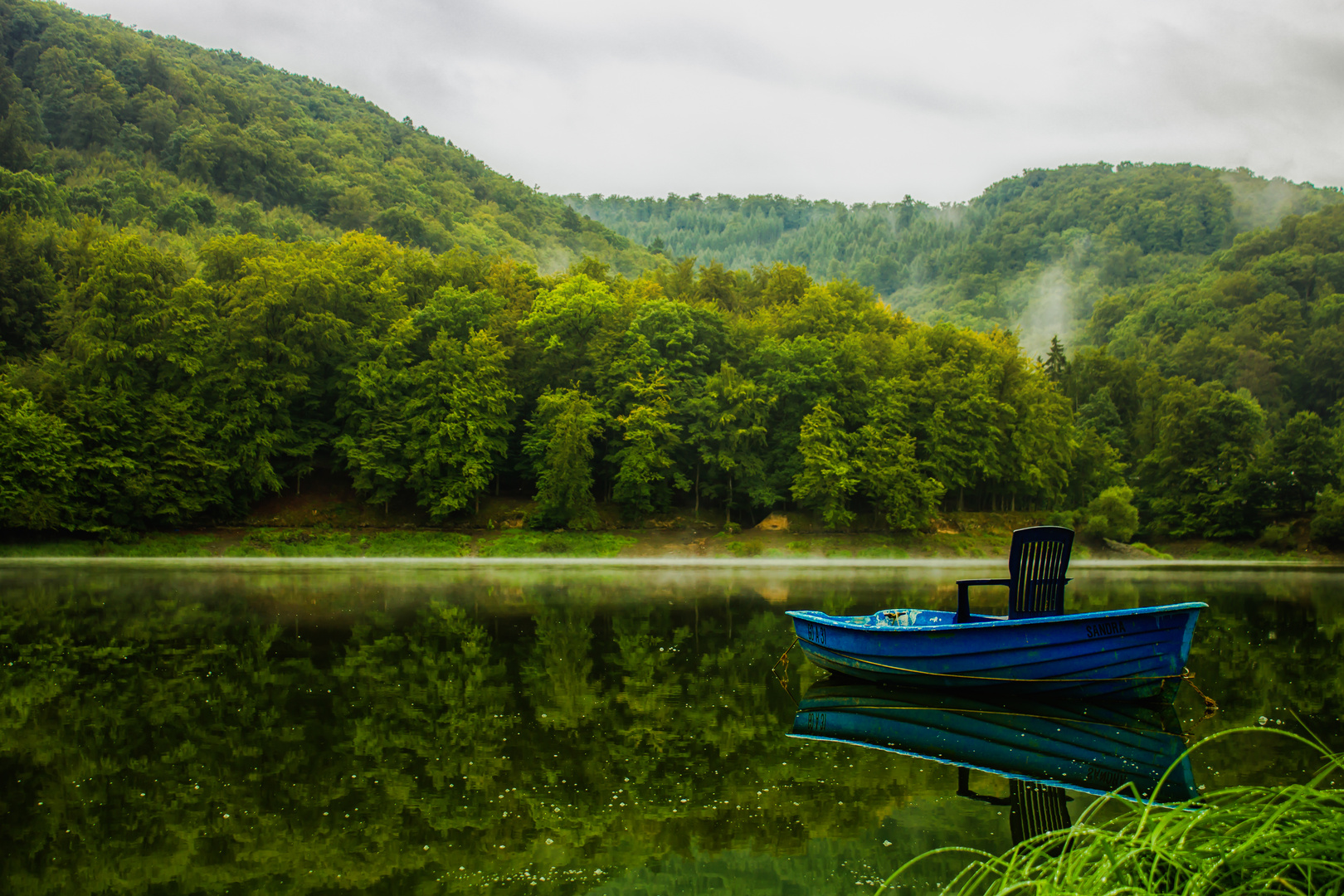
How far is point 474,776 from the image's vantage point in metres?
11.2

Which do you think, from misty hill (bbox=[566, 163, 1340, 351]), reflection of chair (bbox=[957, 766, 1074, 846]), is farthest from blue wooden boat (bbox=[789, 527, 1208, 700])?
misty hill (bbox=[566, 163, 1340, 351])

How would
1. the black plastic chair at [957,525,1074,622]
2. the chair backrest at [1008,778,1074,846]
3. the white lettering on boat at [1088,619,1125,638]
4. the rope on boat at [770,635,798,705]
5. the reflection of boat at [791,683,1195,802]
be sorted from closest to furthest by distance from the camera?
the chair backrest at [1008,778,1074,846], the reflection of boat at [791,683,1195,802], the white lettering on boat at [1088,619,1125,638], the black plastic chair at [957,525,1074,622], the rope on boat at [770,635,798,705]

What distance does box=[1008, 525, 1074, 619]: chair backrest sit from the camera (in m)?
17.3

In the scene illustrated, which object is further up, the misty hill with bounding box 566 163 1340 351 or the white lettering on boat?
the misty hill with bounding box 566 163 1340 351

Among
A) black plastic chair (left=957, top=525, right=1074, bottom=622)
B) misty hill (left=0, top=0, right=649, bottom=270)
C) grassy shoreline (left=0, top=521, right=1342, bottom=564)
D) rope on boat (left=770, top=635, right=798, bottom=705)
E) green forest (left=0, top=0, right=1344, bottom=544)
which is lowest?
grassy shoreline (left=0, top=521, right=1342, bottom=564)

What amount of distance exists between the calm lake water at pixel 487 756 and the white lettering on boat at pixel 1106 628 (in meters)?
1.40

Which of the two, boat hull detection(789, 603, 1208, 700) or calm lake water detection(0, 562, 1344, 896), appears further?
boat hull detection(789, 603, 1208, 700)

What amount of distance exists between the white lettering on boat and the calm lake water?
1398 millimetres

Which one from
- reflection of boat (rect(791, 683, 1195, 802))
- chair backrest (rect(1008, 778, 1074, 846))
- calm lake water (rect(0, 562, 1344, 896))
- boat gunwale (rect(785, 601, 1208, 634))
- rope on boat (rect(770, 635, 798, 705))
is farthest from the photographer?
rope on boat (rect(770, 635, 798, 705))

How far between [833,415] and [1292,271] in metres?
83.7

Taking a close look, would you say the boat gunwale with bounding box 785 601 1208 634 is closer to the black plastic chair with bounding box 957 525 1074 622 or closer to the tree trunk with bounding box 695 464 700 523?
the black plastic chair with bounding box 957 525 1074 622

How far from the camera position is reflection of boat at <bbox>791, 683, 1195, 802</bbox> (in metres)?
11.6

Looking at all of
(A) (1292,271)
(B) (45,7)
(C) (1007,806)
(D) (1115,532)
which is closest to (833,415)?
(D) (1115,532)

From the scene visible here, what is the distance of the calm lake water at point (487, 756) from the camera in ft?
28.7
